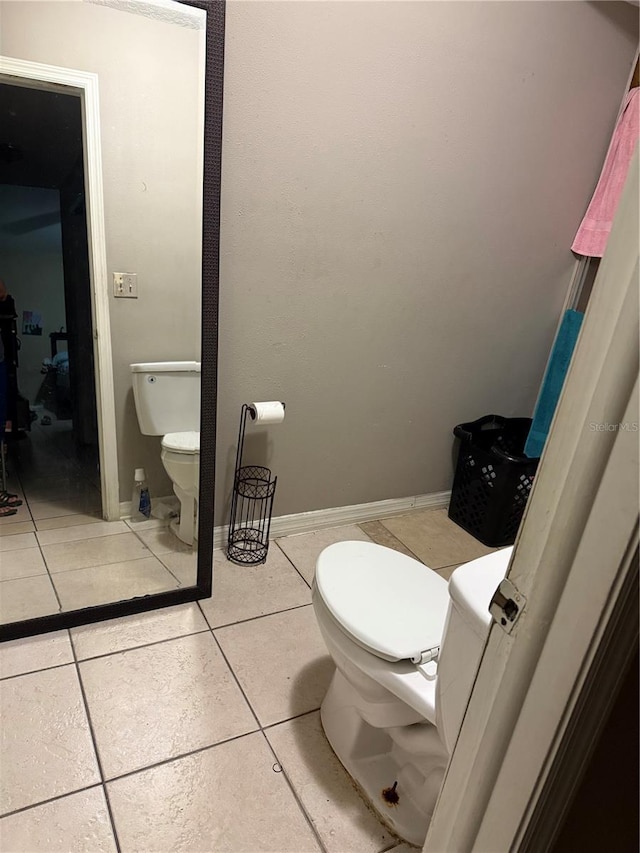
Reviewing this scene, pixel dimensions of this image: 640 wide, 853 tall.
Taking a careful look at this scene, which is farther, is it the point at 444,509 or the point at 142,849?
the point at 444,509

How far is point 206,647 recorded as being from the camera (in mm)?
1578

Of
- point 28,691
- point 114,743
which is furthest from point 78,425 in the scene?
point 114,743

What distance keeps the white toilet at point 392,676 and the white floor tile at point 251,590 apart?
18.3 inches

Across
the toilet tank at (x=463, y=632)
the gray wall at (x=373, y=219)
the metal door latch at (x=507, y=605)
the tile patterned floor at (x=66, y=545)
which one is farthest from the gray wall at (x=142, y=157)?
the metal door latch at (x=507, y=605)

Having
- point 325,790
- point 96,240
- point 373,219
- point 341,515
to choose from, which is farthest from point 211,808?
point 373,219

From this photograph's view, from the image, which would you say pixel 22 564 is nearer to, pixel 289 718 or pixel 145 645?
pixel 145 645

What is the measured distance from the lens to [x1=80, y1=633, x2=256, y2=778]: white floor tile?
1259 mm

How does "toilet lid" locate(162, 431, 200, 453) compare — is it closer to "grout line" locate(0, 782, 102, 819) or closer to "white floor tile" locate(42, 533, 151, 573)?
"white floor tile" locate(42, 533, 151, 573)

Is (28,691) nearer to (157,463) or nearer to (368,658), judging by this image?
(157,463)

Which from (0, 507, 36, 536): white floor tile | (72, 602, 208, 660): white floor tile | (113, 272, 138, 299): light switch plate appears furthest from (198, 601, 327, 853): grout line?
(113, 272, 138, 299): light switch plate

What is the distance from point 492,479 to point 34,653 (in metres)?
1.83

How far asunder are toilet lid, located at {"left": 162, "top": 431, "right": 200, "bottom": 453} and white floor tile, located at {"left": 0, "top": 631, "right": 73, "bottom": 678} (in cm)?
67

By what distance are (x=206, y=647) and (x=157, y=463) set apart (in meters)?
0.61

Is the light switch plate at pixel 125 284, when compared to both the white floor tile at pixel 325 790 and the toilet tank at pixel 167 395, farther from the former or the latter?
the white floor tile at pixel 325 790
